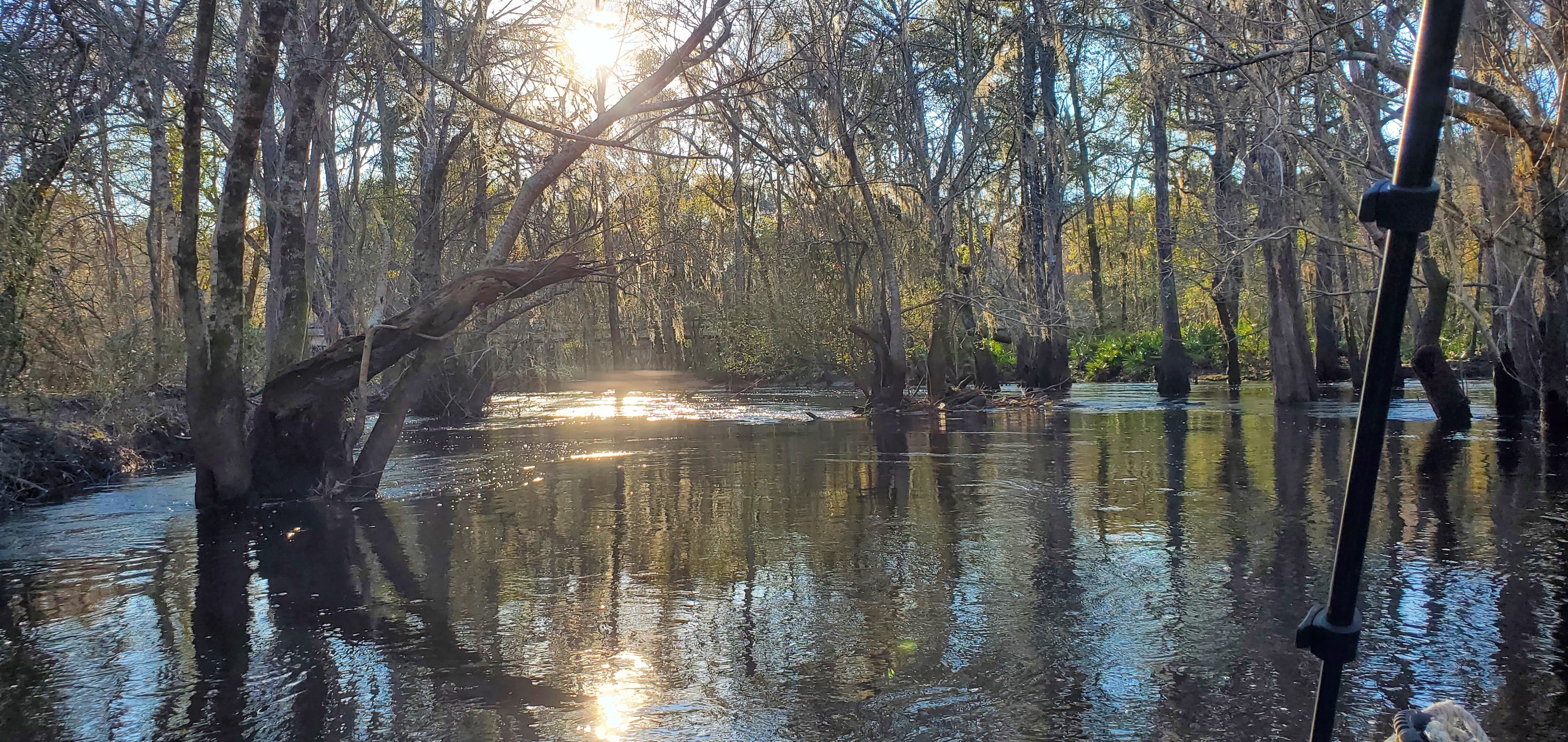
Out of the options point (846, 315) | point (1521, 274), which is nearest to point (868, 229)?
point (846, 315)

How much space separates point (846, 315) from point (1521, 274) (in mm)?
16801

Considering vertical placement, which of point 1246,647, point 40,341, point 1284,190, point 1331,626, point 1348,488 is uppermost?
point 1284,190

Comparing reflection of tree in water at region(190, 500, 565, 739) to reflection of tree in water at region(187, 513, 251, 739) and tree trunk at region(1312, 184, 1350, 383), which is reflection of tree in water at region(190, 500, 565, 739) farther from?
tree trunk at region(1312, 184, 1350, 383)

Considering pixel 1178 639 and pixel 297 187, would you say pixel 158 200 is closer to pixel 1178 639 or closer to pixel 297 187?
pixel 297 187

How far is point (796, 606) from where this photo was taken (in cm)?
759

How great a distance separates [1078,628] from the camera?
6.80 metres

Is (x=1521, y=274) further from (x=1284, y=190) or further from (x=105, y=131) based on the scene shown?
(x=105, y=131)

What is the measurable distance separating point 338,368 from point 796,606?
8.06m

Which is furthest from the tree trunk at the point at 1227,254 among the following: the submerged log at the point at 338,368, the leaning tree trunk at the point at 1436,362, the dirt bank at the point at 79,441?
the dirt bank at the point at 79,441

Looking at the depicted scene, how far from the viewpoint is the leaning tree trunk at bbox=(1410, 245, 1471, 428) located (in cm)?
1803

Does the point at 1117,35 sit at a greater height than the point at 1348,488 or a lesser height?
greater

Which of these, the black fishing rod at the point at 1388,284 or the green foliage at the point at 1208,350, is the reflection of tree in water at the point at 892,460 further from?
the green foliage at the point at 1208,350

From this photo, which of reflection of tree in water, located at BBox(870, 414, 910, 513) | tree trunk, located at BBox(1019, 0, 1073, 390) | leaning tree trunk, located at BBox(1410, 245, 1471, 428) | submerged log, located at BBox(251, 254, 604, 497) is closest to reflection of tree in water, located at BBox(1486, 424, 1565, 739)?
reflection of tree in water, located at BBox(870, 414, 910, 513)

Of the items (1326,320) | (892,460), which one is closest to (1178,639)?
(892,460)
